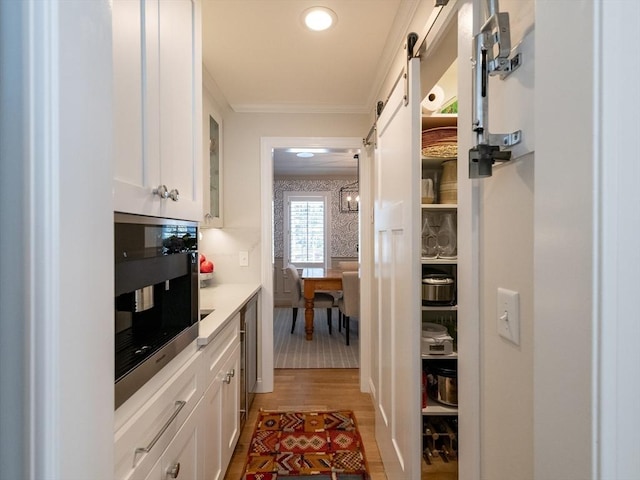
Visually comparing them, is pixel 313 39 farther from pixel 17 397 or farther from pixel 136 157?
pixel 17 397

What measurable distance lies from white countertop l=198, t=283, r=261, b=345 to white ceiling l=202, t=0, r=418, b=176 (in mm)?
1530

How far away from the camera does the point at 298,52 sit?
6.48ft

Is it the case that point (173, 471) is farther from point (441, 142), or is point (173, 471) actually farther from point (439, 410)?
point (441, 142)

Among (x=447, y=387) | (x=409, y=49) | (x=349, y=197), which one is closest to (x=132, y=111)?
(x=409, y=49)

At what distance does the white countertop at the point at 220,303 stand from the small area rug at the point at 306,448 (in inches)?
35.9

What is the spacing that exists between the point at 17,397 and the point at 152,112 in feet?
2.54

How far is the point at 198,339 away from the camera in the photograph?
1271mm

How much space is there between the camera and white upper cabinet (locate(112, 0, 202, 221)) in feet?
2.52

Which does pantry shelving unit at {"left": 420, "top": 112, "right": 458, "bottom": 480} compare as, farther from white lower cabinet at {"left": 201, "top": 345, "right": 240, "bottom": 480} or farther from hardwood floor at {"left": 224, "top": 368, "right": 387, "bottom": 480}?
white lower cabinet at {"left": 201, "top": 345, "right": 240, "bottom": 480}

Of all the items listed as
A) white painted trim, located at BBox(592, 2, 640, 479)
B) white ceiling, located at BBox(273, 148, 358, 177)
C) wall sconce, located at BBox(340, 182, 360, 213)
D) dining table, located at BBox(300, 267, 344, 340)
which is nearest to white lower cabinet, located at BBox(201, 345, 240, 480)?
white painted trim, located at BBox(592, 2, 640, 479)

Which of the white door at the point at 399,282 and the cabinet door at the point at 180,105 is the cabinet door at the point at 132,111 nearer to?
the cabinet door at the point at 180,105

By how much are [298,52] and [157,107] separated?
132 centimetres

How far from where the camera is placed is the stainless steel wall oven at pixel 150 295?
31.2 inches

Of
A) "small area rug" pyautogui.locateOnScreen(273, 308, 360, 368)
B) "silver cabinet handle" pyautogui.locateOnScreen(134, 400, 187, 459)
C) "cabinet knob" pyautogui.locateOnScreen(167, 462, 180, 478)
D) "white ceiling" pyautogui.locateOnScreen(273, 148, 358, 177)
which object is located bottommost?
"small area rug" pyautogui.locateOnScreen(273, 308, 360, 368)
